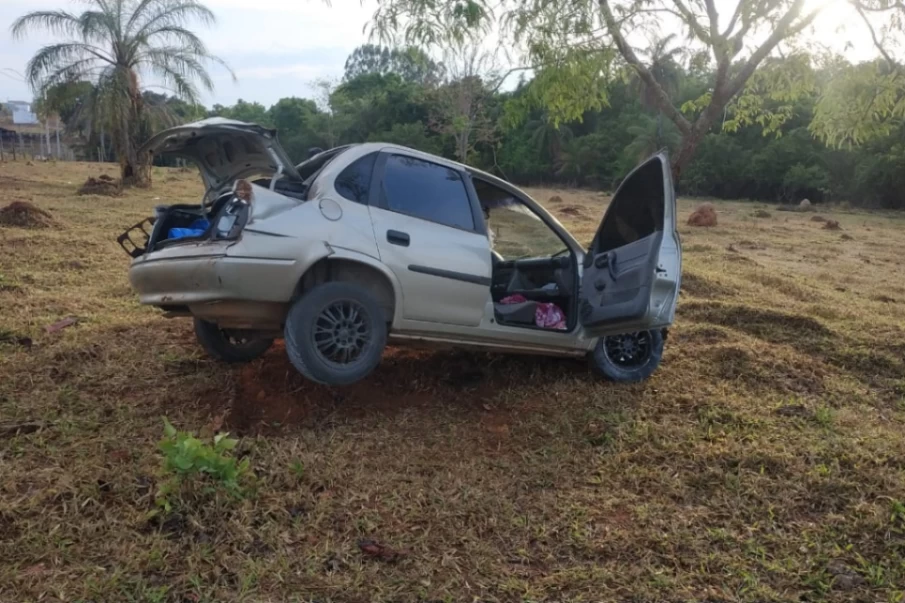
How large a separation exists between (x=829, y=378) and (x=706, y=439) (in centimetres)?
182

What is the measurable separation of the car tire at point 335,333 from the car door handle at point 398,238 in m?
0.34

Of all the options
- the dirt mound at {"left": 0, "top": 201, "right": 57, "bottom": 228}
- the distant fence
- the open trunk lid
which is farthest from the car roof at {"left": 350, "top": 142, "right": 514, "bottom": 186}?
the distant fence

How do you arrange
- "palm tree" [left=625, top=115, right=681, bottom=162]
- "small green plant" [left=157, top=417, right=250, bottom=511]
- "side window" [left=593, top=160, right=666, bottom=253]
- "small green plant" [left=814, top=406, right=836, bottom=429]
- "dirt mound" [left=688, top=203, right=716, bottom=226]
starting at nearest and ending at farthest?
"small green plant" [left=157, top=417, right=250, bottom=511]
"small green plant" [left=814, top=406, right=836, bottom=429]
"side window" [left=593, top=160, right=666, bottom=253]
"dirt mound" [left=688, top=203, right=716, bottom=226]
"palm tree" [left=625, top=115, right=681, bottom=162]

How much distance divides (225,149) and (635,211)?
9.22 ft

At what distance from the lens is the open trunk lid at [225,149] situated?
4.38 metres

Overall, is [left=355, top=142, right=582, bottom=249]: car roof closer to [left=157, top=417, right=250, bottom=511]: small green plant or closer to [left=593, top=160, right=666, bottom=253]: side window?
[left=593, top=160, right=666, bottom=253]: side window

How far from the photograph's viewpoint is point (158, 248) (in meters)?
4.46

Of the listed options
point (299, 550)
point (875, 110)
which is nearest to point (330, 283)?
point (299, 550)

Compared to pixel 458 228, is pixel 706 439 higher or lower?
lower

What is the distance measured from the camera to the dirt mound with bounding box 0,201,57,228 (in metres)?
11.9

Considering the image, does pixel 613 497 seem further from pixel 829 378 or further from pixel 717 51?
pixel 717 51

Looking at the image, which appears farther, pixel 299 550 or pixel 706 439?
pixel 706 439

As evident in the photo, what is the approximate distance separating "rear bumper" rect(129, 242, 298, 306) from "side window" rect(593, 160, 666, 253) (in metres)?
2.43

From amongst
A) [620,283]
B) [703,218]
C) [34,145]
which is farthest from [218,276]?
[34,145]
